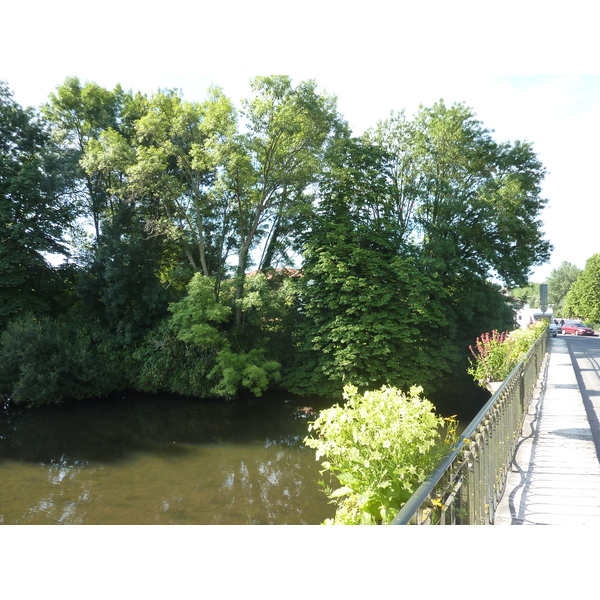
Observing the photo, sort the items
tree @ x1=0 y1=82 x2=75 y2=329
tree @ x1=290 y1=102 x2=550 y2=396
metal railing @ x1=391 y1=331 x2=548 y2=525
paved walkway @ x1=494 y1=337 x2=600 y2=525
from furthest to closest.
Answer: tree @ x1=0 y1=82 x2=75 y2=329
tree @ x1=290 y1=102 x2=550 y2=396
paved walkway @ x1=494 y1=337 x2=600 y2=525
metal railing @ x1=391 y1=331 x2=548 y2=525

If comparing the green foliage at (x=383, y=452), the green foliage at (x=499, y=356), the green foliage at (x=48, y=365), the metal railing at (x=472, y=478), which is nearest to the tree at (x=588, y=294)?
the green foliage at (x=499, y=356)

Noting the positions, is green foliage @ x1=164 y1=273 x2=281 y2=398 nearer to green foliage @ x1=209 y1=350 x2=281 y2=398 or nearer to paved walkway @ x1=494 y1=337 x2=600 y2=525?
green foliage @ x1=209 y1=350 x2=281 y2=398

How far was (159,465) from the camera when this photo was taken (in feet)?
25.2

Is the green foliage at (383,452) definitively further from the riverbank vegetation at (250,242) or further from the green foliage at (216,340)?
the green foliage at (216,340)

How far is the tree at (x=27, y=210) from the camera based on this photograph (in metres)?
12.1

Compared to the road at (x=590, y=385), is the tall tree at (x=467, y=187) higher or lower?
higher

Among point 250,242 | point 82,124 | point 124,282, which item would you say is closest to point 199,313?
point 124,282

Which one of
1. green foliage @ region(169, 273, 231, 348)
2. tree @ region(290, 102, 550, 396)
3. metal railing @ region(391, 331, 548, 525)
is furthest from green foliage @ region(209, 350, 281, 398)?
metal railing @ region(391, 331, 548, 525)

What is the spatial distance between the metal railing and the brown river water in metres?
3.80

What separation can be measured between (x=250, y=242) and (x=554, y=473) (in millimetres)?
11289

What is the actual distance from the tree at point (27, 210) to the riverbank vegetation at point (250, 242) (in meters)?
0.05

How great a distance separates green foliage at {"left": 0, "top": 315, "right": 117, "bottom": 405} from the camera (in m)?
11.0
